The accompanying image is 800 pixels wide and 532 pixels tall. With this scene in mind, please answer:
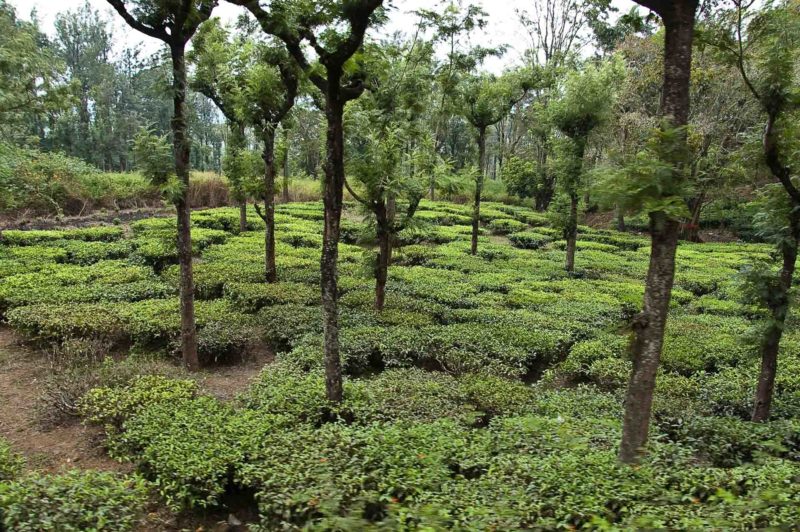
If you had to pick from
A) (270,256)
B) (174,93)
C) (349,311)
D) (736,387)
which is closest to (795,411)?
(736,387)

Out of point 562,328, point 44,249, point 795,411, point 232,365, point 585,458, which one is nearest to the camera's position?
point 585,458

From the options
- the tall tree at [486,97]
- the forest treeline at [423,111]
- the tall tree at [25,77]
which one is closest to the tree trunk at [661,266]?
the forest treeline at [423,111]

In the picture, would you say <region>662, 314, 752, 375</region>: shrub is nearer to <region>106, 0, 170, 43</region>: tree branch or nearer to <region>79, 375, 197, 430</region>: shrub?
<region>79, 375, 197, 430</region>: shrub

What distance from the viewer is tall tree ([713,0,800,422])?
4.59 metres

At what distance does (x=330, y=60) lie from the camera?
15.4ft

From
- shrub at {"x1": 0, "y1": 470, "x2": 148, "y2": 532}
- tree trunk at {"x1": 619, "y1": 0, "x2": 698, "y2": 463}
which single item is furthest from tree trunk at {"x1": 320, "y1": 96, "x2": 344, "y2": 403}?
tree trunk at {"x1": 619, "y1": 0, "x2": 698, "y2": 463}

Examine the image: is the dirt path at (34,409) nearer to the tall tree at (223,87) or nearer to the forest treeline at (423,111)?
the forest treeline at (423,111)

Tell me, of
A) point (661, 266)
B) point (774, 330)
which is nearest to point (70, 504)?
point (661, 266)

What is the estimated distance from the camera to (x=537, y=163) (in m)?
30.0

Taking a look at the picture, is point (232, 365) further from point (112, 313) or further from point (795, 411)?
point (795, 411)

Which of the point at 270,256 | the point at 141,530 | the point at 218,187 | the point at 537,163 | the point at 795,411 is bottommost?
the point at 141,530

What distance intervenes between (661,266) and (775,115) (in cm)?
286

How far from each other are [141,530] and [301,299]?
572 cm

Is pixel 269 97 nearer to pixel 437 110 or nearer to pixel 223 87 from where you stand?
pixel 223 87
